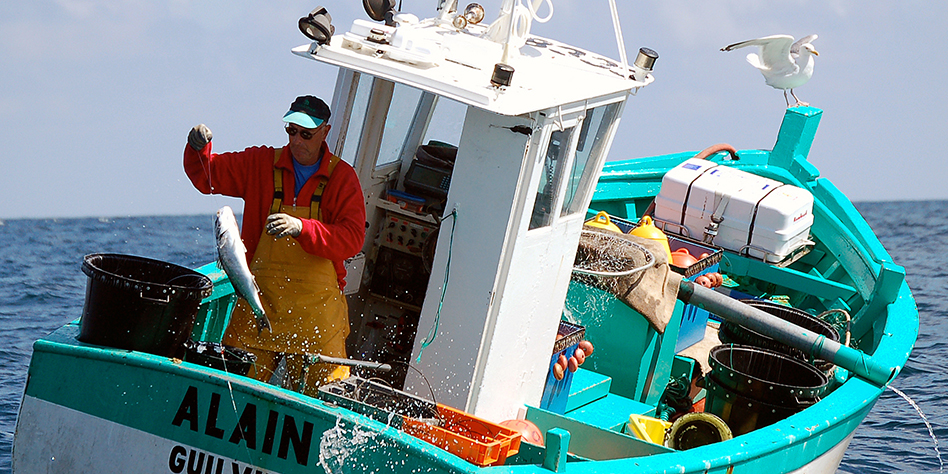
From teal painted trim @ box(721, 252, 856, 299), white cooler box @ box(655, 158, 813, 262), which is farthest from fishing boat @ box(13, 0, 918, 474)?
white cooler box @ box(655, 158, 813, 262)

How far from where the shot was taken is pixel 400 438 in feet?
14.9

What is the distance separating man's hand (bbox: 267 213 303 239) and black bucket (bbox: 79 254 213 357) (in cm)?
62

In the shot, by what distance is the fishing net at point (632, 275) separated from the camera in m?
7.02

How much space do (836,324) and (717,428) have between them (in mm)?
2946

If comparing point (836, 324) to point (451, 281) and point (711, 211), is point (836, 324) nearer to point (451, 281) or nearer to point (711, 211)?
point (711, 211)

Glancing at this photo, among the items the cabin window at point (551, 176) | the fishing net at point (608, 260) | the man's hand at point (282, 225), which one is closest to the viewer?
the man's hand at point (282, 225)

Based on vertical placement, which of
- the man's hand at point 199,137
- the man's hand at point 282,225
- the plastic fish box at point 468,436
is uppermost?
the man's hand at point 199,137

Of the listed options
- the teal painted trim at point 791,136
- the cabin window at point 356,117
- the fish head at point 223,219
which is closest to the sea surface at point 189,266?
the teal painted trim at point 791,136

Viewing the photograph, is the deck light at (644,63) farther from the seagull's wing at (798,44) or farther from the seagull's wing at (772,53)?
the seagull's wing at (798,44)

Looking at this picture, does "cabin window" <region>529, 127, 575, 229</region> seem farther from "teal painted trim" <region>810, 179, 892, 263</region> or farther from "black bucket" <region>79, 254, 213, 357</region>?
"teal painted trim" <region>810, 179, 892, 263</region>

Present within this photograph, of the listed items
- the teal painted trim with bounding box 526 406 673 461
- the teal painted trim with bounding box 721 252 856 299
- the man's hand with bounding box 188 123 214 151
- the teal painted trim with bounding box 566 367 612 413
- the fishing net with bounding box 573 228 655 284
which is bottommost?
the teal painted trim with bounding box 566 367 612 413

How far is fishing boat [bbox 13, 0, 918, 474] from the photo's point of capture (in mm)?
4809

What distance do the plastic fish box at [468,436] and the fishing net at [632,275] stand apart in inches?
84.6

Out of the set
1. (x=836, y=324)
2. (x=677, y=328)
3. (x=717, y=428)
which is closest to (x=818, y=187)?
(x=836, y=324)
